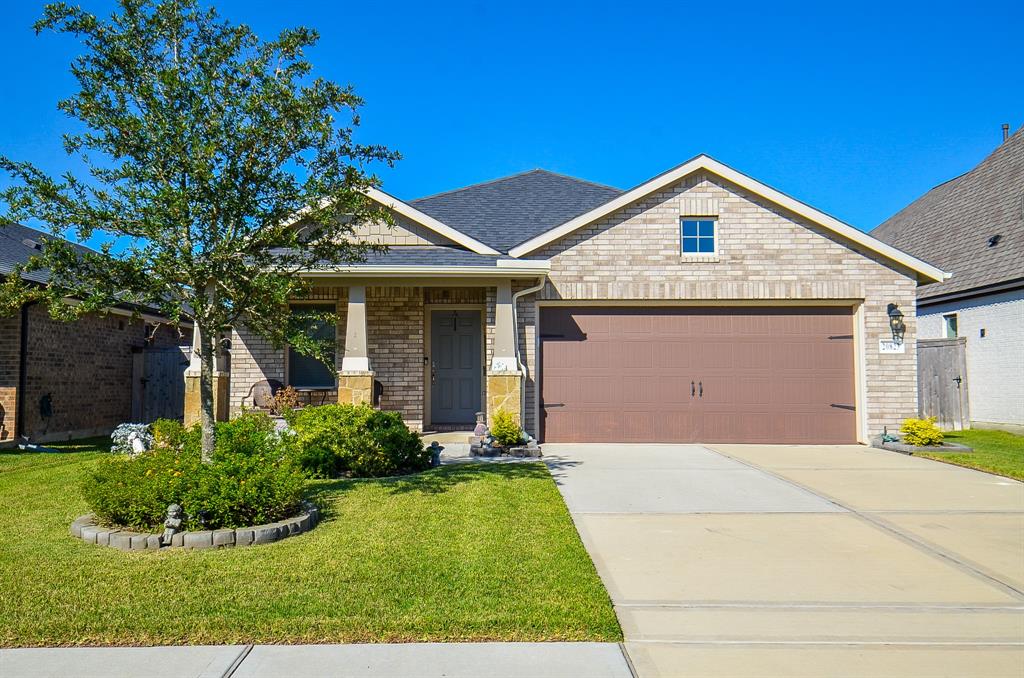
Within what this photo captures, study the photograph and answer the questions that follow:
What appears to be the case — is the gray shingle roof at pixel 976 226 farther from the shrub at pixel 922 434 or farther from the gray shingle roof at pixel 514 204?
the gray shingle roof at pixel 514 204

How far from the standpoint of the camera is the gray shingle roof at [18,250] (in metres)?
11.6

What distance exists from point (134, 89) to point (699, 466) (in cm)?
771

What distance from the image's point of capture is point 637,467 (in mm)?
8977

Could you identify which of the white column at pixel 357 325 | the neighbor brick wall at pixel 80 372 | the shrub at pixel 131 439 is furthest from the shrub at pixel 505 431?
the neighbor brick wall at pixel 80 372

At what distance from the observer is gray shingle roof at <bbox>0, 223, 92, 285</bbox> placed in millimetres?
11590

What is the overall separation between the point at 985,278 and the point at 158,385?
741 inches

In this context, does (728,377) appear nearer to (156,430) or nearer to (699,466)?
(699,466)

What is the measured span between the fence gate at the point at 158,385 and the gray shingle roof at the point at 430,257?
266 inches

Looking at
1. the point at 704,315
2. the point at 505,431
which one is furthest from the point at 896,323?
the point at 505,431

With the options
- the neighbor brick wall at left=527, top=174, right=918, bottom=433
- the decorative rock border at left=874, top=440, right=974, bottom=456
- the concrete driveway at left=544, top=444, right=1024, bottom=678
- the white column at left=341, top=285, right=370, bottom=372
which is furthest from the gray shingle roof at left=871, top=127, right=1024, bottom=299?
the white column at left=341, top=285, right=370, bottom=372

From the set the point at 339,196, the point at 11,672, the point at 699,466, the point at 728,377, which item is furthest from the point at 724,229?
the point at 11,672

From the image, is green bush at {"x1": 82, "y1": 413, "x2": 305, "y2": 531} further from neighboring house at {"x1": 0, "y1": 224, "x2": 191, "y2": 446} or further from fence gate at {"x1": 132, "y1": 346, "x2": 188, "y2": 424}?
fence gate at {"x1": 132, "y1": 346, "x2": 188, "y2": 424}

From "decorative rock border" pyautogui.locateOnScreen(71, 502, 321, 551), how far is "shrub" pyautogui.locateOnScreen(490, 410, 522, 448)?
179 inches

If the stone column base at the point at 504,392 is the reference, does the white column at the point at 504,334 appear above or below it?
above
